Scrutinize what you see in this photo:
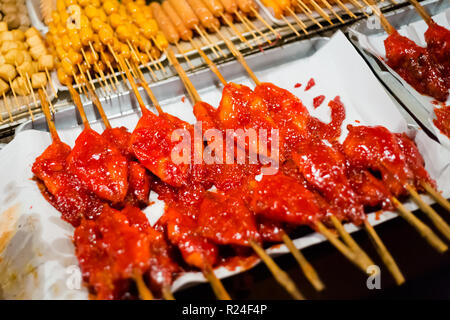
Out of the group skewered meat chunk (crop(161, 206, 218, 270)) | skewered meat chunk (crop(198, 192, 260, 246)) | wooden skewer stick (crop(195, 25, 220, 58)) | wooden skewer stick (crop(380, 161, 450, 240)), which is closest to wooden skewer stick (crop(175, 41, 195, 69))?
wooden skewer stick (crop(195, 25, 220, 58))

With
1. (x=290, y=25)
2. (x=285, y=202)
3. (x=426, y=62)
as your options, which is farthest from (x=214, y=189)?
(x=426, y=62)

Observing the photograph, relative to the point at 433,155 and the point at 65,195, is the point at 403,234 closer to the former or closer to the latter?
the point at 433,155

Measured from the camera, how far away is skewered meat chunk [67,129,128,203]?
2736 millimetres

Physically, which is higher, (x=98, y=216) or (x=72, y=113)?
(x=72, y=113)

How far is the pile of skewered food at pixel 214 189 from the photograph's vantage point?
2330 mm

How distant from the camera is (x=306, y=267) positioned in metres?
2.11

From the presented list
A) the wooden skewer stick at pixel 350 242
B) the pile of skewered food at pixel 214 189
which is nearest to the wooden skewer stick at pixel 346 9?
the pile of skewered food at pixel 214 189

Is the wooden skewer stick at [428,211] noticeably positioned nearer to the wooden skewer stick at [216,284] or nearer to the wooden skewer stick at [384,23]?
the wooden skewer stick at [216,284]

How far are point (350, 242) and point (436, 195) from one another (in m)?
0.82

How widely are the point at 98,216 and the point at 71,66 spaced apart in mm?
1973

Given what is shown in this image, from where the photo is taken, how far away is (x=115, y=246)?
7.66ft

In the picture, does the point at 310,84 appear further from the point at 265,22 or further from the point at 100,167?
the point at 100,167
